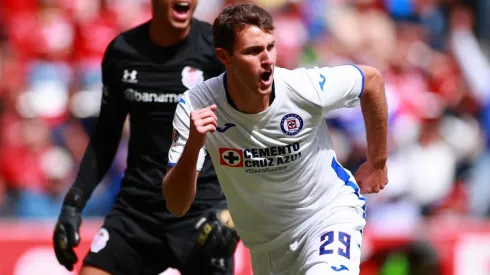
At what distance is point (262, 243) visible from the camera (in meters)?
6.23

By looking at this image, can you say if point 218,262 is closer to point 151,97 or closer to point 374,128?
point 151,97

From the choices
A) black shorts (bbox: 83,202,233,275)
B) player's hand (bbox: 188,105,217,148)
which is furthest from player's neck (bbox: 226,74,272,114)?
black shorts (bbox: 83,202,233,275)

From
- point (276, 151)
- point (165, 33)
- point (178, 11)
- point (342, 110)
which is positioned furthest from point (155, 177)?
point (342, 110)

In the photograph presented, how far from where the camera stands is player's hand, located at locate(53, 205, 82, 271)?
7.00 metres

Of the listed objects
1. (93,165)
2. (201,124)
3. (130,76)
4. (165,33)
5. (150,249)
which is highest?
(165,33)

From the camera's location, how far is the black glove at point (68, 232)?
7.00 m

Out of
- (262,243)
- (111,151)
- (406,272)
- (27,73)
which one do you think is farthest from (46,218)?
(262,243)

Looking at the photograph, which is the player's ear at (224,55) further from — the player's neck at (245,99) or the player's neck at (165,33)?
the player's neck at (165,33)

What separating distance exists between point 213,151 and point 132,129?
1.15 metres

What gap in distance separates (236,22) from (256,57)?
222mm

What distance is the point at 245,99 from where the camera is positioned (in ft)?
19.4

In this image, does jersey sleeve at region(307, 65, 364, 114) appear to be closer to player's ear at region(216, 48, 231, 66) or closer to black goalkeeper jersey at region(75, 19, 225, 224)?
player's ear at region(216, 48, 231, 66)

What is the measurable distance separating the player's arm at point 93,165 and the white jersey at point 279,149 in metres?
1.23

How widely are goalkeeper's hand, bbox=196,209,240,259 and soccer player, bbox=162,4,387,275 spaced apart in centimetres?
54
